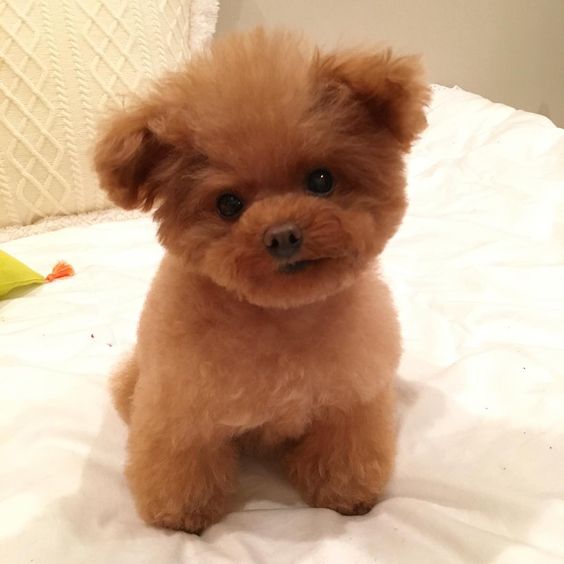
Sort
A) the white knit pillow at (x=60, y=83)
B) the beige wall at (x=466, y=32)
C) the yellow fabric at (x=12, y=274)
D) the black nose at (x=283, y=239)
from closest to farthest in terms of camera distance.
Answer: the black nose at (x=283, y=239) < the yellow fabric at (x=12, y=274) < the white knit pillow at (x=60, y=83) < the beige wall at (x=466, y=32)

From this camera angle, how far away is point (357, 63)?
1.98 feet

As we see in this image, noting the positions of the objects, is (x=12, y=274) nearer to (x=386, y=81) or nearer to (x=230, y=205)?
(x=230, y=205)

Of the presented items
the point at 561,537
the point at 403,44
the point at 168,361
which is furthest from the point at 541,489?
the point at 403,44

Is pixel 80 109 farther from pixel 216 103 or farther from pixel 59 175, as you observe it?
pixel 216 103

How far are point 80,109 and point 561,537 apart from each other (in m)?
1.17

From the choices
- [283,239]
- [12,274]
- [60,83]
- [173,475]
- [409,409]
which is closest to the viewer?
[283,239]

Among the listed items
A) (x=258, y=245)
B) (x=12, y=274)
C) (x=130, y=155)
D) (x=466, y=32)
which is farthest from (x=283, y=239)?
(x=466, y=32)

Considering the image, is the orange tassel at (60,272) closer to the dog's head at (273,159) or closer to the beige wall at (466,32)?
the dog's head at (273,159)

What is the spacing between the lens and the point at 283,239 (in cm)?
56

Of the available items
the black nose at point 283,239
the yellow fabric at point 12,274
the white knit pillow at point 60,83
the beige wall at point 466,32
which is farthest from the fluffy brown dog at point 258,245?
the beige wall at point 466,32

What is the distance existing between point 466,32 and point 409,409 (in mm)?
1580

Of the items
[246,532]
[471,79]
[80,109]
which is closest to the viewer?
[246,532]

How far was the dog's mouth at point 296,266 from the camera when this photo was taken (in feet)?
1.89

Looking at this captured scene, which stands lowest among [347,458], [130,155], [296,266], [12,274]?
[347,458]
